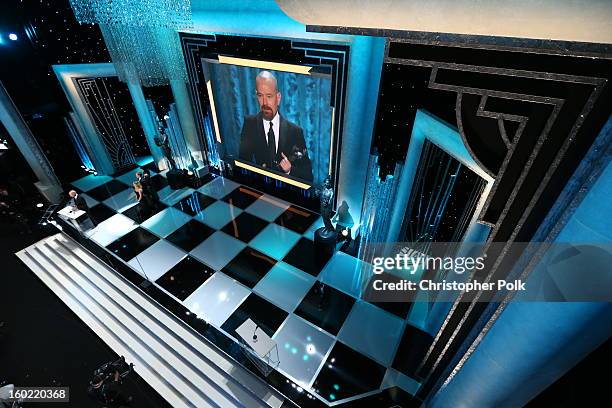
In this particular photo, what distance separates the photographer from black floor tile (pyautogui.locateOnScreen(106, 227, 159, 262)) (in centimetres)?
390

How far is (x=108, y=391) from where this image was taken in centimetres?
246

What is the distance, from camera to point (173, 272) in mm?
3637

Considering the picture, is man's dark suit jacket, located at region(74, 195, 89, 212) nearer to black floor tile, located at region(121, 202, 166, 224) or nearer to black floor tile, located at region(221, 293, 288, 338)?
black floor tile, located at region(121, 202, 166, 224)

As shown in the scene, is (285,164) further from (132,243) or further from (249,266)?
(132,243)

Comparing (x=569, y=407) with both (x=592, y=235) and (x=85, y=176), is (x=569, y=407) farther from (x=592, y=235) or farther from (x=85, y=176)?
(x=85, y=176)

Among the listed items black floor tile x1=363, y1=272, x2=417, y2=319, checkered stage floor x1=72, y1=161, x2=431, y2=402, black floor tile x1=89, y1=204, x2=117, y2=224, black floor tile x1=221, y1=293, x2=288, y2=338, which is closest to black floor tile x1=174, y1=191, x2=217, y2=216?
checkered stage floor x1=72, y1=161, x2=431, y2=402

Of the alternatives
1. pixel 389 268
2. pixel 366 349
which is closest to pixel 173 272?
pixel 366 349

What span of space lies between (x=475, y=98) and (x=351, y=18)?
640 millimetres

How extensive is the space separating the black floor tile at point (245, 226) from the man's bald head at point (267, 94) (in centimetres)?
154

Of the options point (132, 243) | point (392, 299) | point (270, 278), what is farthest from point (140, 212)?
point (392, 299)

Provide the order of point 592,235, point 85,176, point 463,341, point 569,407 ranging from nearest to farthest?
point 592,235, point 569,407, point 463,341, point 85,176

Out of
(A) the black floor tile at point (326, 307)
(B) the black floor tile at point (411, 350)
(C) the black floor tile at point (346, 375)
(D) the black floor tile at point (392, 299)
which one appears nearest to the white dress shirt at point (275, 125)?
(A) the black floor tile at point (326, 307)

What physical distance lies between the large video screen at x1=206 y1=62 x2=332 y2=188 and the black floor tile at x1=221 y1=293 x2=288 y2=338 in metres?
1.91

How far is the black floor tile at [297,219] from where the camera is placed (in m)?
4.32
